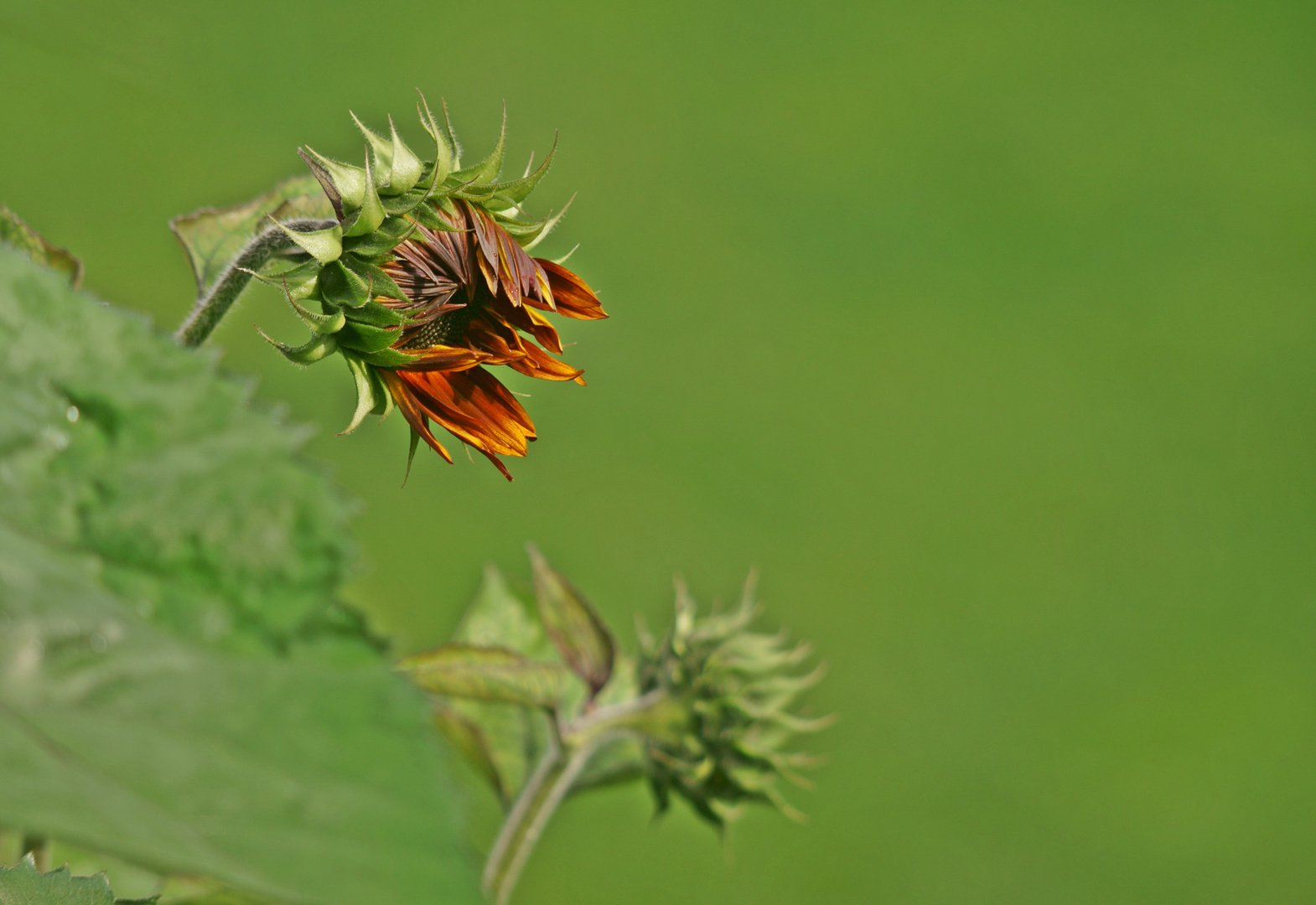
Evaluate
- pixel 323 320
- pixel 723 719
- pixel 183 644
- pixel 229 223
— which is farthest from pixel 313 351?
pixel 723 719

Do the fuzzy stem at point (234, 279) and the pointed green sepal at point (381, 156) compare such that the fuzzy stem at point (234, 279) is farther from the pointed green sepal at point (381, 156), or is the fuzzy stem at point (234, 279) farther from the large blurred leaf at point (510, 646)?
the large blurred leaf at point (510, 646)

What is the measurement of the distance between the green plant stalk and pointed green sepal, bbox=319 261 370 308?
10.4 inches

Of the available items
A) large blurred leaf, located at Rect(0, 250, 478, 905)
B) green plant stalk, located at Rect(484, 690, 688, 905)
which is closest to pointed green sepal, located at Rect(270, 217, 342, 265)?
large blurred leaf, located at Rect(0, 250, 478, 905)

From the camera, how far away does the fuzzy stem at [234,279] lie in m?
0.38

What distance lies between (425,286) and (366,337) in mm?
29

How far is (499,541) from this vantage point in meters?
1.72

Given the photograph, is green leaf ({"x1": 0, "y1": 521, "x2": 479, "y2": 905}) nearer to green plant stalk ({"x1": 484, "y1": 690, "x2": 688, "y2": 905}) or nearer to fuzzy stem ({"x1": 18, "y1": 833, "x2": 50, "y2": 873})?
fuzzy stem ({"x1": 18, "y1": 833, "x2": 50, "y2": 873})

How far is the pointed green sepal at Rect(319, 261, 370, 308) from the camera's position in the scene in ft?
1.24

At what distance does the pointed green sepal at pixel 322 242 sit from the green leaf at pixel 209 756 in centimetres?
20

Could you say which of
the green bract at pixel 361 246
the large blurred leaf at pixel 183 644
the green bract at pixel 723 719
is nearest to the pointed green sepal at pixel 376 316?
the green bract at pixel 361 246

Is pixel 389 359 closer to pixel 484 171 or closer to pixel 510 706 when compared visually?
pixel 484 171

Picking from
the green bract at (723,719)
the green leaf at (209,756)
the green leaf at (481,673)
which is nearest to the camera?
the green leaf at (209,756)

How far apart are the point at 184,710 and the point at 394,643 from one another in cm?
4

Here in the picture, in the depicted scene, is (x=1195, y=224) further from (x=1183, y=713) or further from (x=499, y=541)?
(x=499, y=541)
